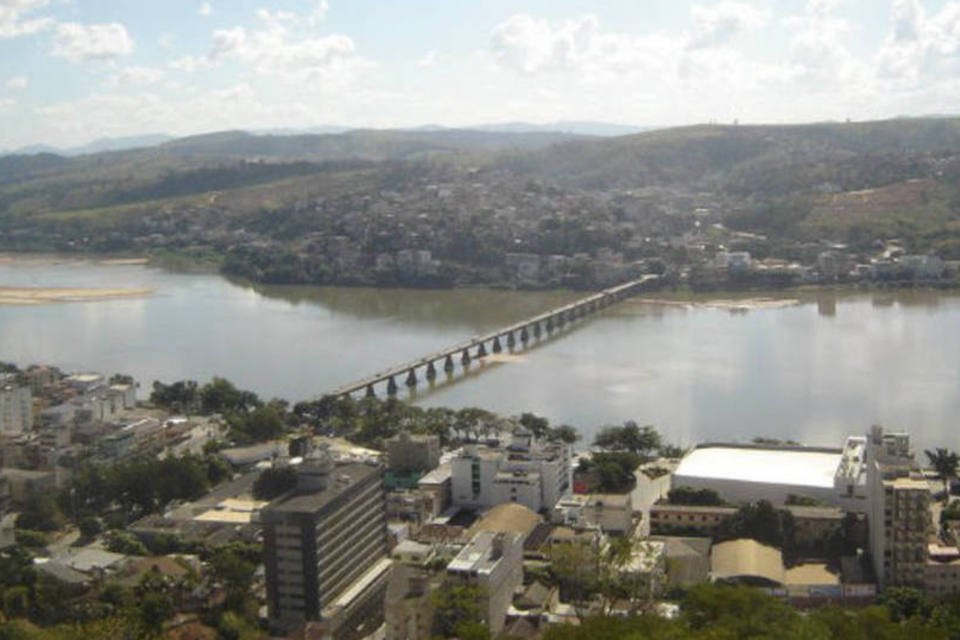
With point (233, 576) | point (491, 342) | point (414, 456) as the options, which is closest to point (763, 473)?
point (414, 456)

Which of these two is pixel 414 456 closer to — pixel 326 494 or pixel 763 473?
pixel 763 473

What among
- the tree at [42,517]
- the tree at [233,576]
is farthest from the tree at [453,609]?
the tree at [42,517]

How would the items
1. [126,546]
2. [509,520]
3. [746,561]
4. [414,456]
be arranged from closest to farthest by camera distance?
[746,561]
[126,546]
[509,520]
[414,456]

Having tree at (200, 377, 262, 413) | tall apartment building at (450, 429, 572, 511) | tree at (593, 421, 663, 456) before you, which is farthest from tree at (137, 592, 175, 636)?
tree at (200, 377, 262, 413)

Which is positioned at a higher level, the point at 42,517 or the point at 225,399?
the point at 225,399

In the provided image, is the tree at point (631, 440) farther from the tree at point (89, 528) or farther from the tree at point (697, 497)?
the tree at point (89, 528)

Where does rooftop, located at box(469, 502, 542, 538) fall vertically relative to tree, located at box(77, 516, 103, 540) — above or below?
above

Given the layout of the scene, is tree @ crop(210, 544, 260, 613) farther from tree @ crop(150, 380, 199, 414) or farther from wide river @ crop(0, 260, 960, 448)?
tree @ crop(150, 380, 199, 414)
